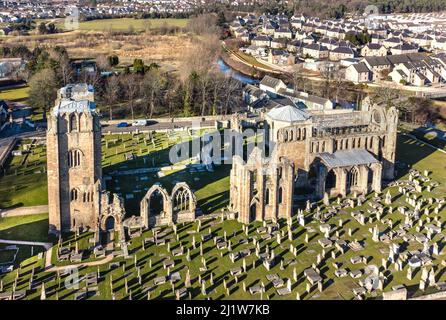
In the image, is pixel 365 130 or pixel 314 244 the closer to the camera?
pixel 314 244

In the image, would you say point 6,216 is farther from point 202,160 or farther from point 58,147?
point 202,160

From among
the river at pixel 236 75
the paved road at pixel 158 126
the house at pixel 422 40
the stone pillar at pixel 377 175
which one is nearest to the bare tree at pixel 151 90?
the paved road at pixel 158 126

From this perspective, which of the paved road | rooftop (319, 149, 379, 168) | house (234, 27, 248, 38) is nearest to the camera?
rooftop (319, 149, 379, 168)

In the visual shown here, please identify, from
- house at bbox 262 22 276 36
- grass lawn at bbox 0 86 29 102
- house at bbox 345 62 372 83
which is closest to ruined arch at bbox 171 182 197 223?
grass lawn at bbox 0 86 29 102

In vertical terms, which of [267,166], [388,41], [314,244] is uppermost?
[388,41]

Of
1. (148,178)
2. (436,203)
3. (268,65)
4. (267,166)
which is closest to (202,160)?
(148,178)

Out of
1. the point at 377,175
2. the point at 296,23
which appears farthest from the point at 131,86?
the point at 296,23

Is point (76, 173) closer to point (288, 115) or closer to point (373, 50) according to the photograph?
point (288, 115)

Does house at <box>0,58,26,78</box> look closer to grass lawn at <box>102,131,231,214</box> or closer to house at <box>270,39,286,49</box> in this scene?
grass lawn at <box>102,131,231,214</box>

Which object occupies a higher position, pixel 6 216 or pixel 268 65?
pixel 268 65
